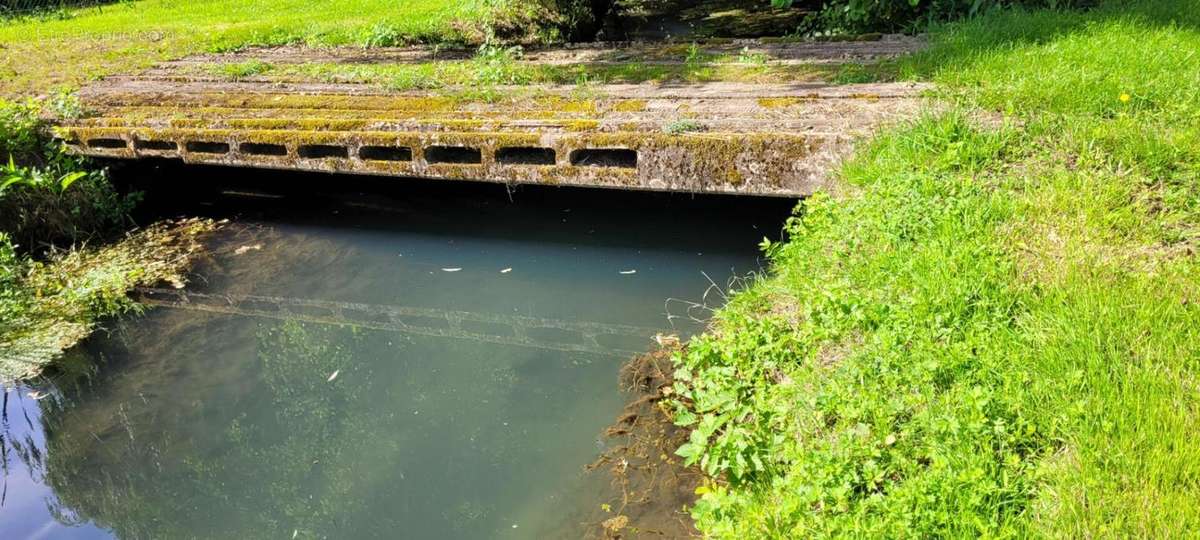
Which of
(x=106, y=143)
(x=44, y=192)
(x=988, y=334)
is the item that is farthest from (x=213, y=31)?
(x=988, y=334)

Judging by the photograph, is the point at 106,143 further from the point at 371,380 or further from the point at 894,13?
the point at 894,13

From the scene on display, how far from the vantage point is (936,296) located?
3.42m

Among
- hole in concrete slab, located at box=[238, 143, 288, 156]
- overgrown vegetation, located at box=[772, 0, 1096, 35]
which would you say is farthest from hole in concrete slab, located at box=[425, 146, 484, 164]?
overgrown vegetation, located at box=[772, 0, 1096, 35]

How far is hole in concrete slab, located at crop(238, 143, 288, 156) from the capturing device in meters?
6.08

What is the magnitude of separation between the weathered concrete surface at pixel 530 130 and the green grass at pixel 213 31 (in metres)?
2.09

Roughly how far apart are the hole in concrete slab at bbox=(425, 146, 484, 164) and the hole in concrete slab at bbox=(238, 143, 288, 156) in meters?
1.18

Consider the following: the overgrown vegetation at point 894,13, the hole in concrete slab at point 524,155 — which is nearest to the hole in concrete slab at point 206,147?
the hole in concrete slab at point 524,155

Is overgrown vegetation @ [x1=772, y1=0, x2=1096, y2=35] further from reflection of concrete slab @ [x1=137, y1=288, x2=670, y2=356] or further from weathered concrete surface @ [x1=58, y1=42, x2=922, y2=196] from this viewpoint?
reflection of concrete slab @ [x1=137, y1=288, x2=670, y2=356]

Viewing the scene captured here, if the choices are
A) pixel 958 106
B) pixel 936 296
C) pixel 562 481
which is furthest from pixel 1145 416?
pixel 958 106

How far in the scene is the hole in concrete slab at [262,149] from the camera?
6.08m

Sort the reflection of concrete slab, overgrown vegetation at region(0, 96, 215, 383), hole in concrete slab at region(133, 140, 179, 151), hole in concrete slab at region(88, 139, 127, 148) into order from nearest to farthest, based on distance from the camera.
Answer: the reflection of concrete slab < overgrown vegetation at region(0, 96, 215, 383) < hole in concrete slab at region(133, 140, 179, 151) < hole in concrete slab at region(88, 139, 127, 148)

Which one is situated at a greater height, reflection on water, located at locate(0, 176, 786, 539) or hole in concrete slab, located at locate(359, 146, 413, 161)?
hole in concrete slab, located at locate(359, 146, 413, 161)

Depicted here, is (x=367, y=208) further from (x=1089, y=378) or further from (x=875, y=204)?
(x=1089, y=378)

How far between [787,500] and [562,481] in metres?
1.30
